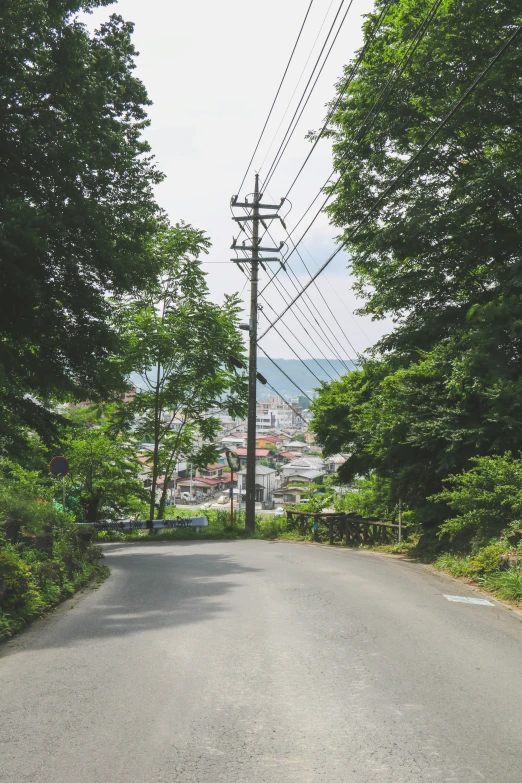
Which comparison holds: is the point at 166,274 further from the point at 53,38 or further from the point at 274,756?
the point at 274,756

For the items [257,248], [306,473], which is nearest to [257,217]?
[257,248]

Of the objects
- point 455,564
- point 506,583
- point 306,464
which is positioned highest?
A: point 306,464

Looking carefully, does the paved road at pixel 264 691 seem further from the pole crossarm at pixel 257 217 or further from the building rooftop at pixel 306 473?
the building rooftop at pixel 306 473

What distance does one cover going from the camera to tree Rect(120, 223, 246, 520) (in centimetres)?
2803

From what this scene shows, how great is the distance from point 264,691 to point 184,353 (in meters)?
23.5

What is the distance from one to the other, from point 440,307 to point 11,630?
654 inches

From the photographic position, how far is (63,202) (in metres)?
13.2

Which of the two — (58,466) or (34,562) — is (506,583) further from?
(58,466)

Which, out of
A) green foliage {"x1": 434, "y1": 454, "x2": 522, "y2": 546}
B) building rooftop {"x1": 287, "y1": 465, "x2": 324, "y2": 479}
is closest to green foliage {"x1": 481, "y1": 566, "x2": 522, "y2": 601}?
green foliage {"x1": 434, "y1": 454, "x2": 522, "y2": 546}

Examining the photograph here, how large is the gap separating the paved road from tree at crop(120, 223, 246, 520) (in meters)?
18.9

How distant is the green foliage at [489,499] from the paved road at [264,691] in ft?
9.33

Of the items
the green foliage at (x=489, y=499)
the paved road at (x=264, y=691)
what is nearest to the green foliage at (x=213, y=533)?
the green foliage at (x=489, y=499)

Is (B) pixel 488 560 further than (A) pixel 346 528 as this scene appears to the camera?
No

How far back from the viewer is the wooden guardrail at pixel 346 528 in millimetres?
20812
